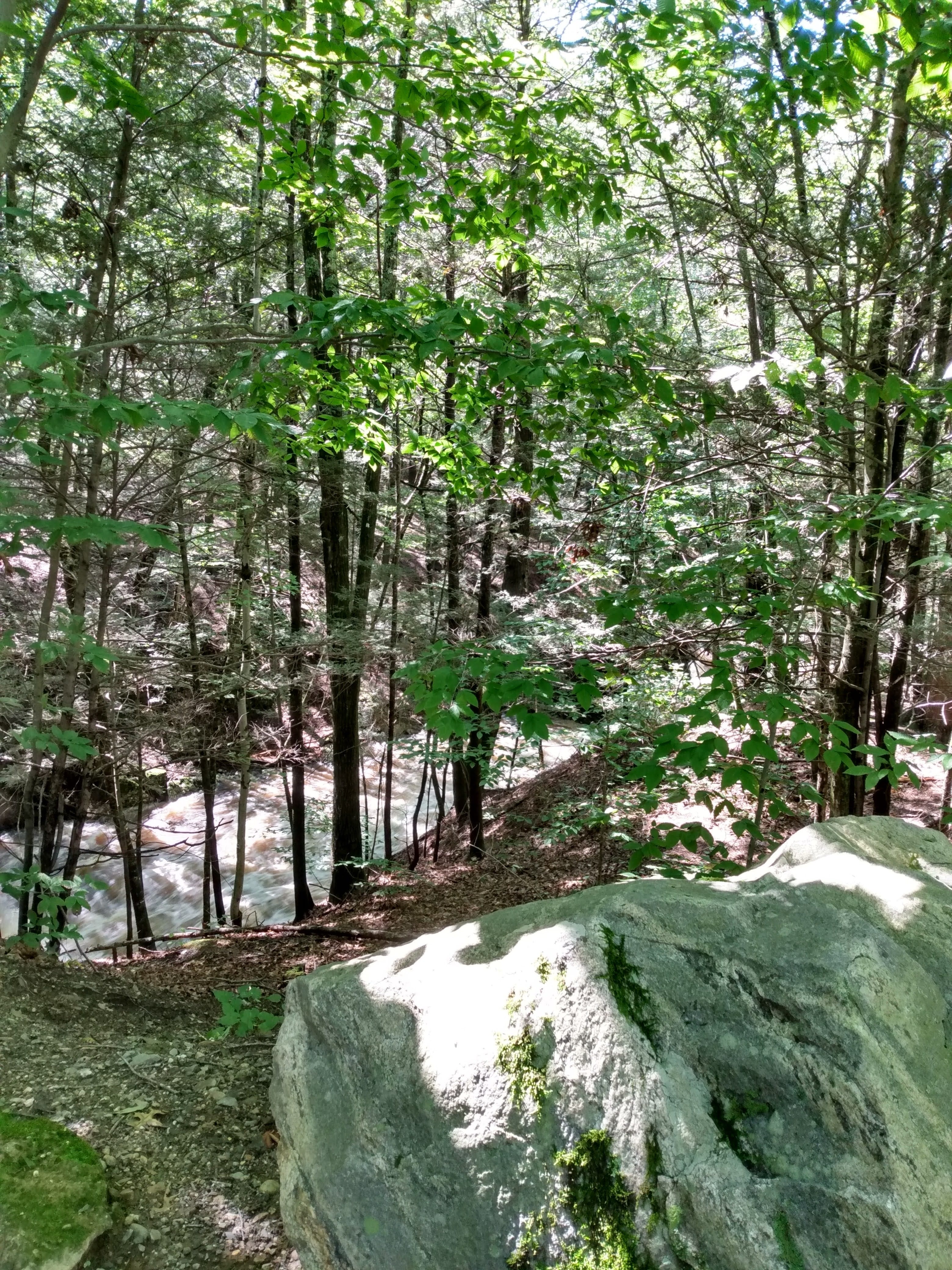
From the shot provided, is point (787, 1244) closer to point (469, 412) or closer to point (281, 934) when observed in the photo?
point (469, 412)

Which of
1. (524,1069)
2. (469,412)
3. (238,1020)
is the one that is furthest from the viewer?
(469,412)

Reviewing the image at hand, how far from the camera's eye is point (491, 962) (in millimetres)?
2307

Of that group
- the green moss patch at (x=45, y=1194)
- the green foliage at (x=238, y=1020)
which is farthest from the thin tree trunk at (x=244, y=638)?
the green moss patch at (x=45, y=1194)

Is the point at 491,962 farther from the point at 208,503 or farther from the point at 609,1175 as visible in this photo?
the point at 208,503

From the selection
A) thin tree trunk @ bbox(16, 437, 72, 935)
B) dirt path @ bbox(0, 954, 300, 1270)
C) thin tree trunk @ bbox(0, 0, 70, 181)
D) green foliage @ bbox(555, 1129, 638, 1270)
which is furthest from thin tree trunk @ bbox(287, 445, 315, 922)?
green foliage @ bbox(555, 1129, 638, 1270)

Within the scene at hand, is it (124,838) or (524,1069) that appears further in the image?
(124,838)

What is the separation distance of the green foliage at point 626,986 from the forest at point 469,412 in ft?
2.97

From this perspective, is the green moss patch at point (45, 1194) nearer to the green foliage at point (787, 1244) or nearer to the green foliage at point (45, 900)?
the green foliage at point (45, 900)

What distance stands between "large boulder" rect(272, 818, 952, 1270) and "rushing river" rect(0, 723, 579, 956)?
7409 mm

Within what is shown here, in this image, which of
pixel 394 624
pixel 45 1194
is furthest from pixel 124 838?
pixel 45 1194

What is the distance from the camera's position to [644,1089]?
1854 mm

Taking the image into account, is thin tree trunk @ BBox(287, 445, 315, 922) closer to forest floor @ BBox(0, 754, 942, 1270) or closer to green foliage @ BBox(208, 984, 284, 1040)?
forest floor @ BBox(0, 754, 942, 1270)

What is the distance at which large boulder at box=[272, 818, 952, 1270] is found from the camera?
5.62 feet

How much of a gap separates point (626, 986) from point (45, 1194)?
1.91 m
